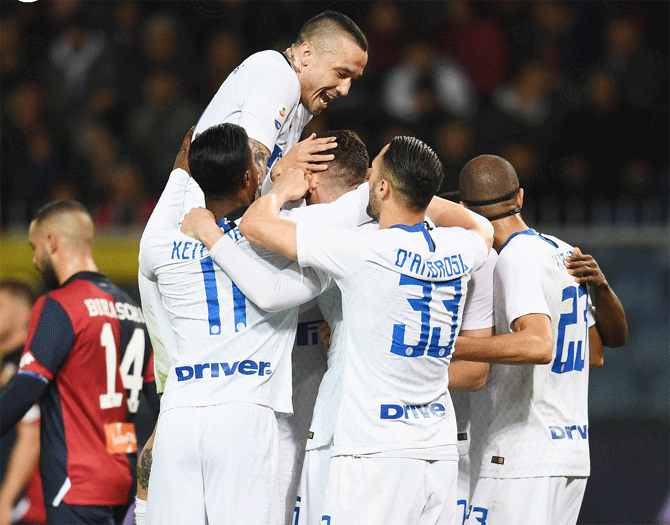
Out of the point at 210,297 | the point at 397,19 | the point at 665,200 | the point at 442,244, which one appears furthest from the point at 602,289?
the point at 397,19

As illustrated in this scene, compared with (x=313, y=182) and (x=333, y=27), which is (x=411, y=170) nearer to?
(x=313, y=182)

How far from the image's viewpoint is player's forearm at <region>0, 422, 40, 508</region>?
6.79 m

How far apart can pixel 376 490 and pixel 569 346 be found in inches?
55.7

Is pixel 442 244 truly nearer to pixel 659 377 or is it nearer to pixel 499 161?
pixel 499 161

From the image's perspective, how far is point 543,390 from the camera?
4.68 metres

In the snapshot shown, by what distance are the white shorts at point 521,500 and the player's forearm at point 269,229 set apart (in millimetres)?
1584

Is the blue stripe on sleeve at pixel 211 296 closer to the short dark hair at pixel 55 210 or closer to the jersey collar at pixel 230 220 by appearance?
the jersey collar at pixel 230 220

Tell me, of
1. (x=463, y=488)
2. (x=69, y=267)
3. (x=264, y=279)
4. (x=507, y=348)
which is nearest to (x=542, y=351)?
(x=507, y=348)

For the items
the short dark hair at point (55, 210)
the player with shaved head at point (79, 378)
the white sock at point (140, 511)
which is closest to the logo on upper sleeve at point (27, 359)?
the player with shaved head at point (79, 378)

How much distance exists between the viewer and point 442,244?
405 cm

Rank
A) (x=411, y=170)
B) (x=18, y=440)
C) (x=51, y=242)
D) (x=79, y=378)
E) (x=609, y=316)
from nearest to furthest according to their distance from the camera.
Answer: (x=411, y=170), (x=609, y=316), (x=79, y=378), (x=51, y=242), (x=18, y=440)

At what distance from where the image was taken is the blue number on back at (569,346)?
15.4 feet

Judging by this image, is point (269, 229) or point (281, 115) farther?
point (281, 115)

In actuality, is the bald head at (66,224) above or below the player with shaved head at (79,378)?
above
